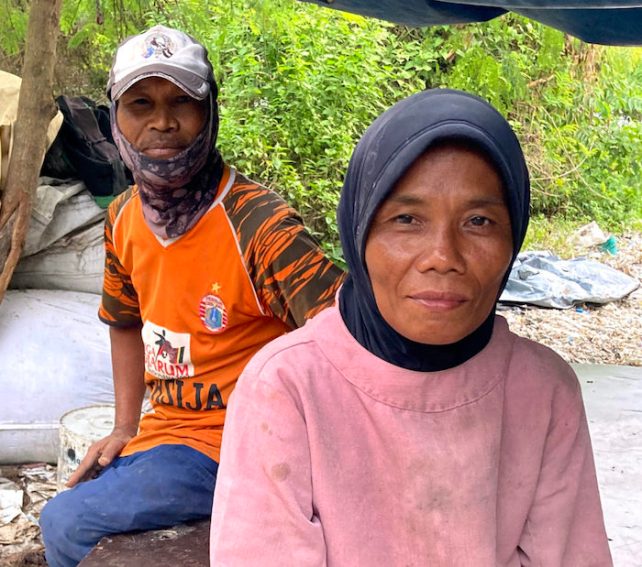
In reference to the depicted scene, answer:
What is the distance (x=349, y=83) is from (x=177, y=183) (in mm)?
4654

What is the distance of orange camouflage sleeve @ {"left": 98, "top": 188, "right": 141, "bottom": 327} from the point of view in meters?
2.41

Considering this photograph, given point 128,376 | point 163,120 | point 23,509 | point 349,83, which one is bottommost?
point 23,509

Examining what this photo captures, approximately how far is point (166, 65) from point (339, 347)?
101 cm

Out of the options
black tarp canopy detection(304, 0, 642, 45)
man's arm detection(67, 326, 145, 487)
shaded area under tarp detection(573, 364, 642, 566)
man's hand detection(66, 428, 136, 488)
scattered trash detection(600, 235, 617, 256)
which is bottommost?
shaded area under tarp detection(573, 364, 642, 566)

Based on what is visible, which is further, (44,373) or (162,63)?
(44,373)

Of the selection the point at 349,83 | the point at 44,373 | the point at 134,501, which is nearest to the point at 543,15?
the point at 134,501

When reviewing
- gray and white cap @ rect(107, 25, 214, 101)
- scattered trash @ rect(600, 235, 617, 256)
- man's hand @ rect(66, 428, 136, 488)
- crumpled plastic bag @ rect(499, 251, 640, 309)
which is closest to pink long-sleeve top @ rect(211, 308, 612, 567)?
gray and white cap @ rect(107, 25, 214, 101)

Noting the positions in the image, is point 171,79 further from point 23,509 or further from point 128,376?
point 23,509

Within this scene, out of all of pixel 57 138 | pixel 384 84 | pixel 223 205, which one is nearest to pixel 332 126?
pixel 384 84

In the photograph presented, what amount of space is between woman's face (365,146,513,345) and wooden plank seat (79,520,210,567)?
35.6 inches

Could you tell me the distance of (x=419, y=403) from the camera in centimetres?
140

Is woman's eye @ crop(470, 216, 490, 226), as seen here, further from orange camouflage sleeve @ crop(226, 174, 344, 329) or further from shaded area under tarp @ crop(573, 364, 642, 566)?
shaded area under tarp @ crop(573, 364, 642, 566)

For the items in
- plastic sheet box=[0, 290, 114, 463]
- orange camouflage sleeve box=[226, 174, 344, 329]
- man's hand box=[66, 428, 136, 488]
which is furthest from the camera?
plastic sheet box=[0, 290, 114, 463]

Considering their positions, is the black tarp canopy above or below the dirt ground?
above
